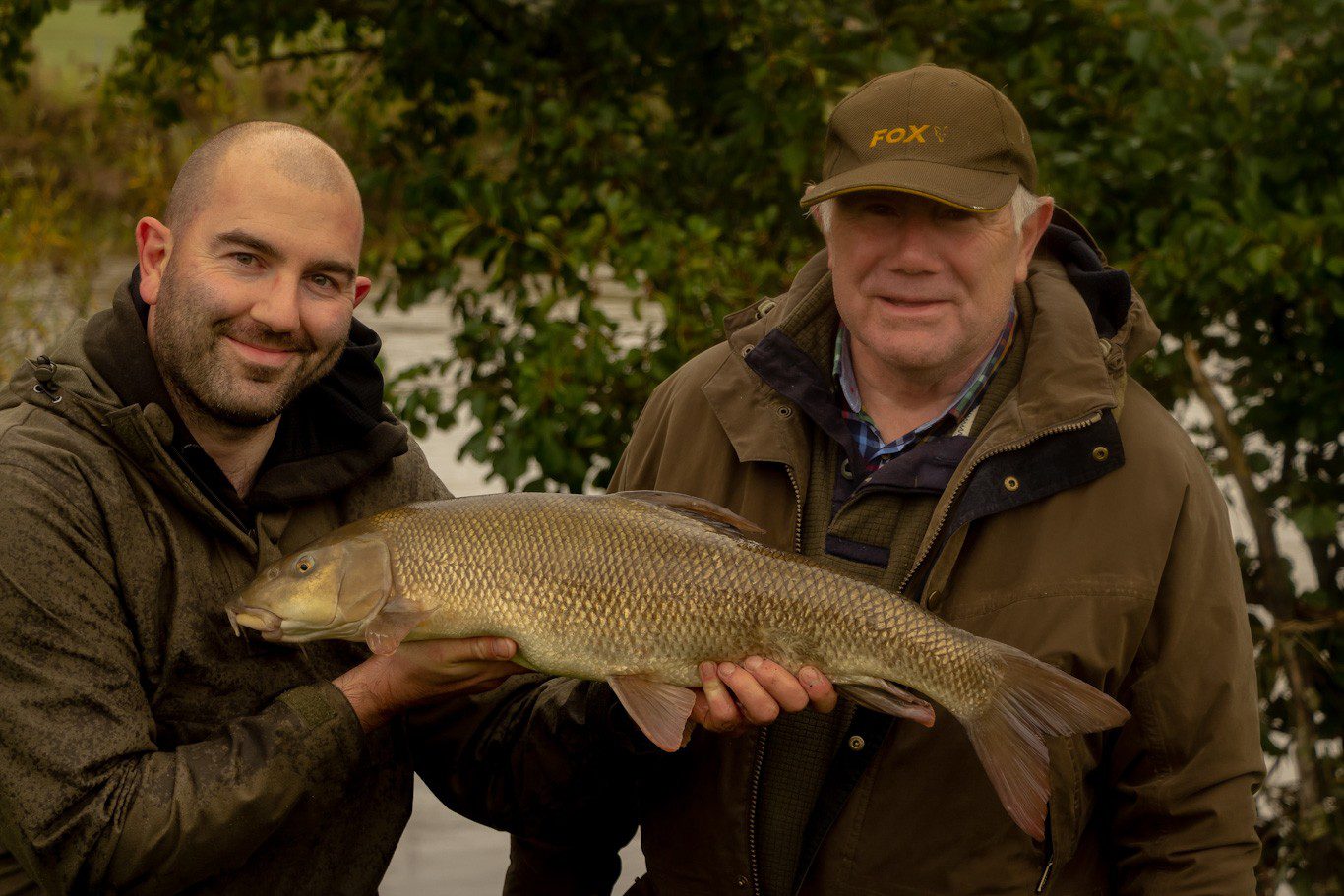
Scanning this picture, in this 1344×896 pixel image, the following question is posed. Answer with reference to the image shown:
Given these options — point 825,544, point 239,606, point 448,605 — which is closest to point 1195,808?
point 825,544

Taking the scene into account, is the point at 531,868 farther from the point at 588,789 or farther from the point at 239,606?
the point at 239,606

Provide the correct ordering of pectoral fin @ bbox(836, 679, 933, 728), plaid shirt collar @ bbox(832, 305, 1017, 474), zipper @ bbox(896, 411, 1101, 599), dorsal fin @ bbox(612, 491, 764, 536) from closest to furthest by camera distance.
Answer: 1. pectoral fin @ bbox(836, 679, 933, 728)
2. zipper @ bbox(896, 411, 1101, 599)
3. dorsal fin @ bbox(612, 491, 764, 536)
4. plaid shirt collar @ bbox(832, 305, 1017, 474)

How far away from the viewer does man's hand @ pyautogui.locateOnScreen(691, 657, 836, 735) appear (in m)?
2.53

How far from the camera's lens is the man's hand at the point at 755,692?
8.29ft

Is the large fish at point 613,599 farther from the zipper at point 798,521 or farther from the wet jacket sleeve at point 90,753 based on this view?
the wet jacket sleeve at point 90,753

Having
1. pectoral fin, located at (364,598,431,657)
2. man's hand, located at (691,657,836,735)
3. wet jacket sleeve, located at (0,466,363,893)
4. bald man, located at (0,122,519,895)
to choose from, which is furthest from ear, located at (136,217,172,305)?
man's hand, located at (691,657,836,735)

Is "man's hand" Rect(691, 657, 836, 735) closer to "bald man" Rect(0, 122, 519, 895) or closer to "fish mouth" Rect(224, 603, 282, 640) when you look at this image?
"bald man" Rect(0, 122, 519, 895)

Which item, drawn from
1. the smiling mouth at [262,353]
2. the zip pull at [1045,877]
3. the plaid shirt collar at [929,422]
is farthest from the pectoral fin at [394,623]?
the zip pull at [1045,877]

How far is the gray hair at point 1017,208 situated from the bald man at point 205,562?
2.86ft

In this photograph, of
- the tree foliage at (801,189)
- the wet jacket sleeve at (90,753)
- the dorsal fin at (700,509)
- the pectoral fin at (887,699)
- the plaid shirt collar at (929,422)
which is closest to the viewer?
the wet jacket sleeve at (90,753)

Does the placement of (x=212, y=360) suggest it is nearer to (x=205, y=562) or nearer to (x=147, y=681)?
(x=205, y=562)

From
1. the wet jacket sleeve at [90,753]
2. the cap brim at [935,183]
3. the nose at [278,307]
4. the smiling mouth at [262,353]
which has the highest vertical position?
the cap brim at [935,183]

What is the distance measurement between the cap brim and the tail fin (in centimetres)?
78

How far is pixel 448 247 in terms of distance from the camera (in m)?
4.51
